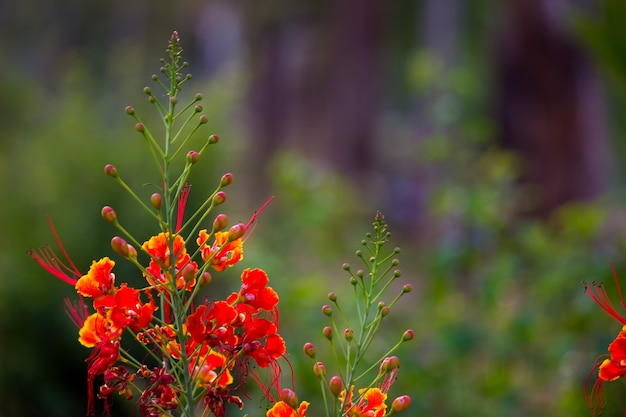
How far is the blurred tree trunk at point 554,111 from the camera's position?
6.20 meters

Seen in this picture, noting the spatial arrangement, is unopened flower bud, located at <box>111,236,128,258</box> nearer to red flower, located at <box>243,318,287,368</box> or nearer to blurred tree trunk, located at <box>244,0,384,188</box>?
red flower, located at <box>243,318,287,368</box>

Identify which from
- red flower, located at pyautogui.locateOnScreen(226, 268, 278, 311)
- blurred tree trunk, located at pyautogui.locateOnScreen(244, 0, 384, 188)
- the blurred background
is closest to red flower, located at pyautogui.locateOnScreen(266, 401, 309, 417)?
red flower, located at pyautogui.locateOnScreen(226, 268, 278, 311)

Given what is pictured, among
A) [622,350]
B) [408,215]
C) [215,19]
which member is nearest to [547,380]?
[622,350]

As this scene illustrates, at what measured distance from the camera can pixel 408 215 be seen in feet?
50.0

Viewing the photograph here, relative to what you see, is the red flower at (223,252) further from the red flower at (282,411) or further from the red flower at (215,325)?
the red flower at (282,411)

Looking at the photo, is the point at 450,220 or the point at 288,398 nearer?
the point at 288,398

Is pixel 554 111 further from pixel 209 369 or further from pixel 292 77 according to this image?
pixel 292 77

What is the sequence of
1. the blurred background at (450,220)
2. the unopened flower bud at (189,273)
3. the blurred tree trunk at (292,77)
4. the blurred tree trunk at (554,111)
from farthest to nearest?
the blurred tree trunk at (292,77)
the blurred tree trunk at (554,111)
the blurred background at (450,220)
the unopened flower bud at (189,273)

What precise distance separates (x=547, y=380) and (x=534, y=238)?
519 millimetres

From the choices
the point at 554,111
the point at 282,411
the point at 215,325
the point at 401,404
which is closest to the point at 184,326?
the point at 215,325

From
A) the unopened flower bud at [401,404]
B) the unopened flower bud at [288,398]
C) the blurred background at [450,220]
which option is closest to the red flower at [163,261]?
the unopened flower bud at [288,398]

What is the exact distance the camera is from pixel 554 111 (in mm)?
6250

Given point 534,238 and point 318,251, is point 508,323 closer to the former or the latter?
point 534,238

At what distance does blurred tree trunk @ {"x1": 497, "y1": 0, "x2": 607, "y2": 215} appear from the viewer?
20.3 ft
